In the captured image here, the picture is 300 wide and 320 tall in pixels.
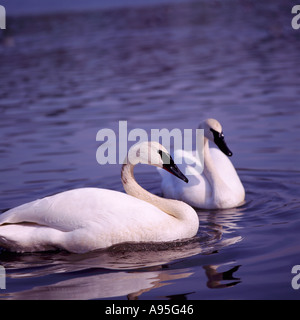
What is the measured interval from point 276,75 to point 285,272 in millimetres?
10918

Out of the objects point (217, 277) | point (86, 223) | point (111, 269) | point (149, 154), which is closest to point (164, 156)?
point (149, 154)

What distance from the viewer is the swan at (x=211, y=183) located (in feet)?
25.9

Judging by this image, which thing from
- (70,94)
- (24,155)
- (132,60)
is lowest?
(24,155)

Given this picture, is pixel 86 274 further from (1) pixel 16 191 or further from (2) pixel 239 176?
(2) pixel 239 176

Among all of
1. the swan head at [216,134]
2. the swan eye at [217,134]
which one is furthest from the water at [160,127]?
the swan eye at [217,134]

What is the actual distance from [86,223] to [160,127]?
545cm

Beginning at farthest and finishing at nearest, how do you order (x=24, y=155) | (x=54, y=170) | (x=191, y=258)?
(x=24, y=155)
(x=54, y=170)
(x=191, y=258)

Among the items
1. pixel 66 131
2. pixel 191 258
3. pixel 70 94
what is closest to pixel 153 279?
pixel 191 258

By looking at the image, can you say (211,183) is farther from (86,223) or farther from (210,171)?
(86,223)

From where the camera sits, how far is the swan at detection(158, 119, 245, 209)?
7891mm

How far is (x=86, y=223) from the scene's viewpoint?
623 cm

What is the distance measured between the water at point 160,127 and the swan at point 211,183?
15 cm

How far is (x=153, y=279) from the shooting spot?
5.52m

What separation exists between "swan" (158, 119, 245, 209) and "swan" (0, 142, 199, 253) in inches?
57.2
